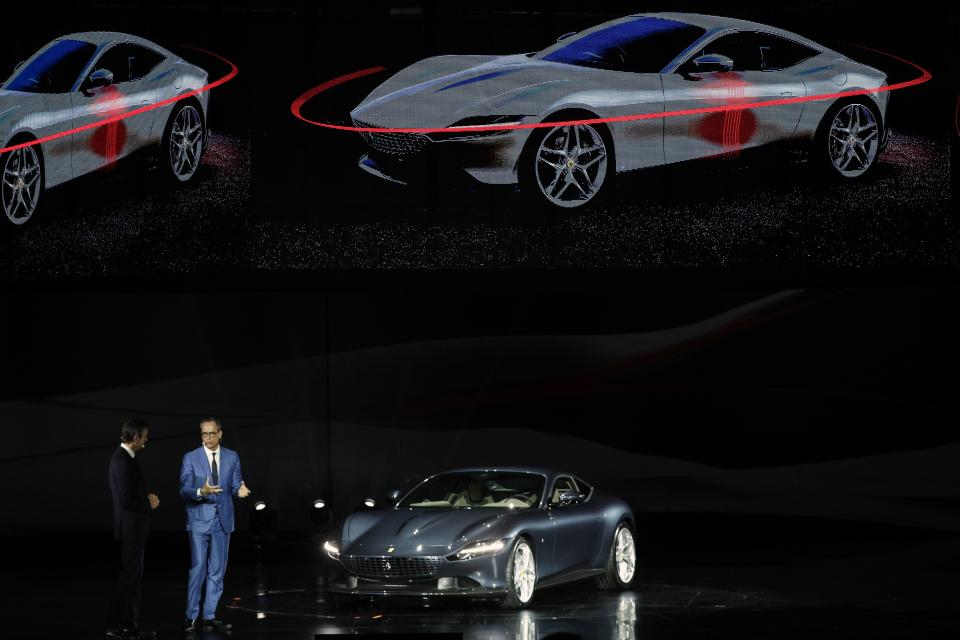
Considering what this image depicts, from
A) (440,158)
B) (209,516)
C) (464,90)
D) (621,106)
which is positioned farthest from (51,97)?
(209,516)

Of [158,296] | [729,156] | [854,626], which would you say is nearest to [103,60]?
[158,296]

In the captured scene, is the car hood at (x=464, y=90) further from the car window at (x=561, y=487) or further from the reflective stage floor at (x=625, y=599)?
the car window at (x=561, y=487)

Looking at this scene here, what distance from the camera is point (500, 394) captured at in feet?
66.5

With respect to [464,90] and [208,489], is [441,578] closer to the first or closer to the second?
[208,489]

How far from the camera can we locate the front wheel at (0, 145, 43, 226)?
58.6 feet

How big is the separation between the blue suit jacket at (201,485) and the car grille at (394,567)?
4.40 ft


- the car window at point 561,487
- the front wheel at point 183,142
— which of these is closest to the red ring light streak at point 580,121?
the front wheel at point 183,142

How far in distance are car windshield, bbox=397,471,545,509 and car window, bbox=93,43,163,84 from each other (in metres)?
7.67

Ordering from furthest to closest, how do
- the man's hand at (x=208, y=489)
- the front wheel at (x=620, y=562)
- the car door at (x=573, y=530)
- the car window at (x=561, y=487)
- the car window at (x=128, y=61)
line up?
the car window at (x=128, y=61)
the front wheel at (x=620, y=562)
the car window at (x=561, y=487)
the car door at (x=573, y=530)
the man's hand at (x=208, y=489)

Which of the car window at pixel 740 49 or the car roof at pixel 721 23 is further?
the car roof at pixel 721 23

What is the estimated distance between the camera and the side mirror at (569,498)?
42.0ft

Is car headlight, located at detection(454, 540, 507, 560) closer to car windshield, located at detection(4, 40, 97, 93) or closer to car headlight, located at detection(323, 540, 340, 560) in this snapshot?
car headlight, located at detection(323, 540, 340, 560)

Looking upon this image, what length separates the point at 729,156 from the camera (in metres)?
18.7

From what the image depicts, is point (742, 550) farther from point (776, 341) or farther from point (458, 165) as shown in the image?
point (458, 165)
